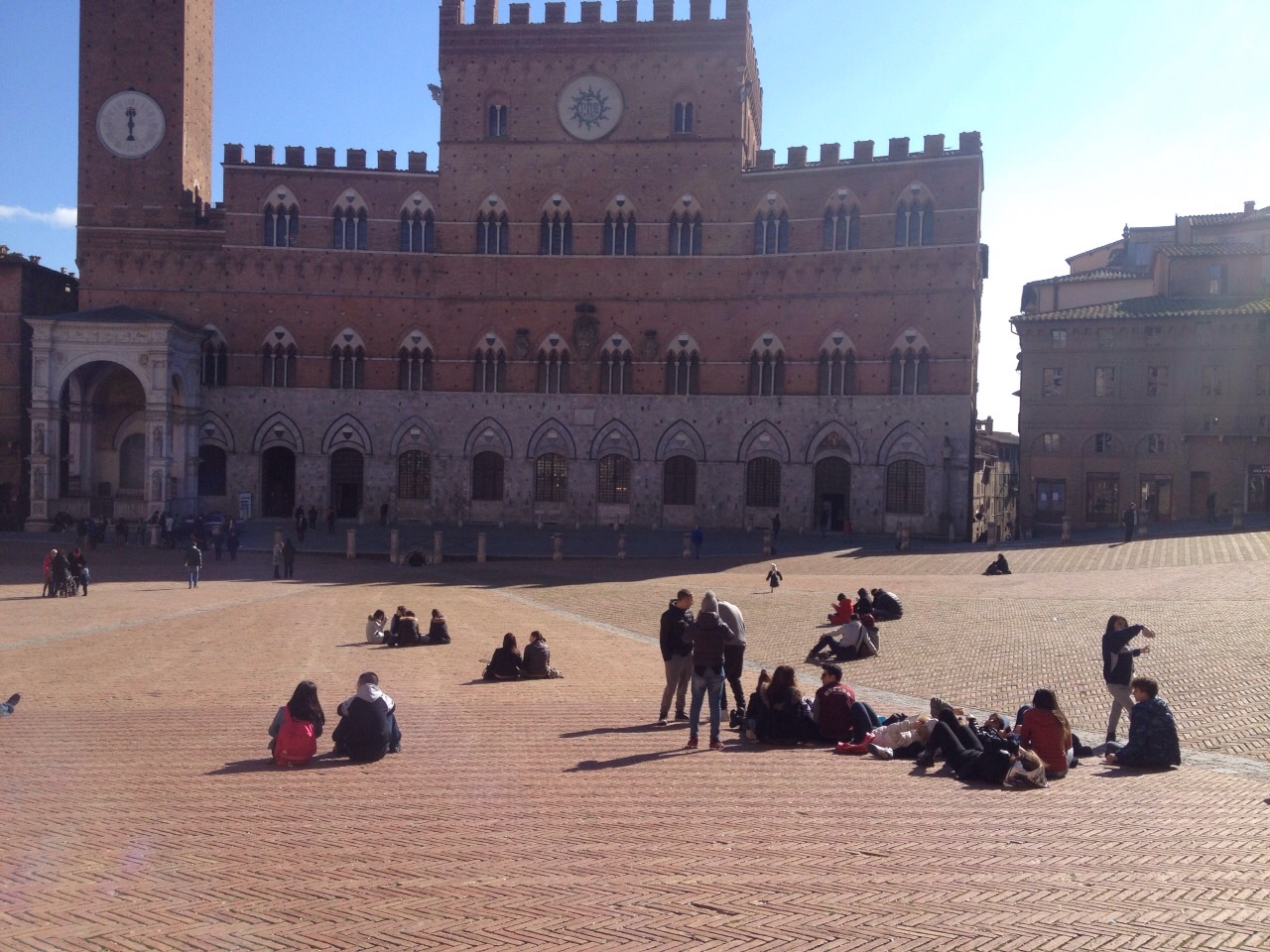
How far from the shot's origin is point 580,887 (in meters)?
7.47

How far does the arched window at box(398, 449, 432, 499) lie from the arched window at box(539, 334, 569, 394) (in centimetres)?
569

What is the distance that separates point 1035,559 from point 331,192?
1224 inches

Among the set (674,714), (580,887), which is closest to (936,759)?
(674,714)

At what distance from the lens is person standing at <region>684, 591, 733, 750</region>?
11.5 m

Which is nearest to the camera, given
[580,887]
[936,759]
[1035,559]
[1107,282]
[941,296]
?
[580,887]

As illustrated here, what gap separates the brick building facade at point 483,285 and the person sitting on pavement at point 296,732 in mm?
33385

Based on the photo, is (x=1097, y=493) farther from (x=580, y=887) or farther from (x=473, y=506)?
(x=580, y=887)

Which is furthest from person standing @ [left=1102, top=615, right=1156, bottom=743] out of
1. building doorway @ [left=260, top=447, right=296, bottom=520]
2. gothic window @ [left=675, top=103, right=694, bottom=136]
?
building doorway @ [left=260, top=447, right=296, bottom=520]

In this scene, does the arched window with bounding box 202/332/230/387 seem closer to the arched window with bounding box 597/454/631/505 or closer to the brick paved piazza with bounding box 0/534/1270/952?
the arched window with bounding box 597/454/631/505

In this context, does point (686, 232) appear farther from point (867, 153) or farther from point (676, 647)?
point (676, 647)

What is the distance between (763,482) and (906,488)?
5.56 m

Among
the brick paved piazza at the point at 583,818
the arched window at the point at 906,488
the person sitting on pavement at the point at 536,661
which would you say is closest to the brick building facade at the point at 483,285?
the arched window at the point at 906,488

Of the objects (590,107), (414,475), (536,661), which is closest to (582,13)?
(590,107)

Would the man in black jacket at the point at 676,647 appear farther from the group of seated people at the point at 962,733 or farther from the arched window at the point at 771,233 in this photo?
the arched window at the point at 771,233
